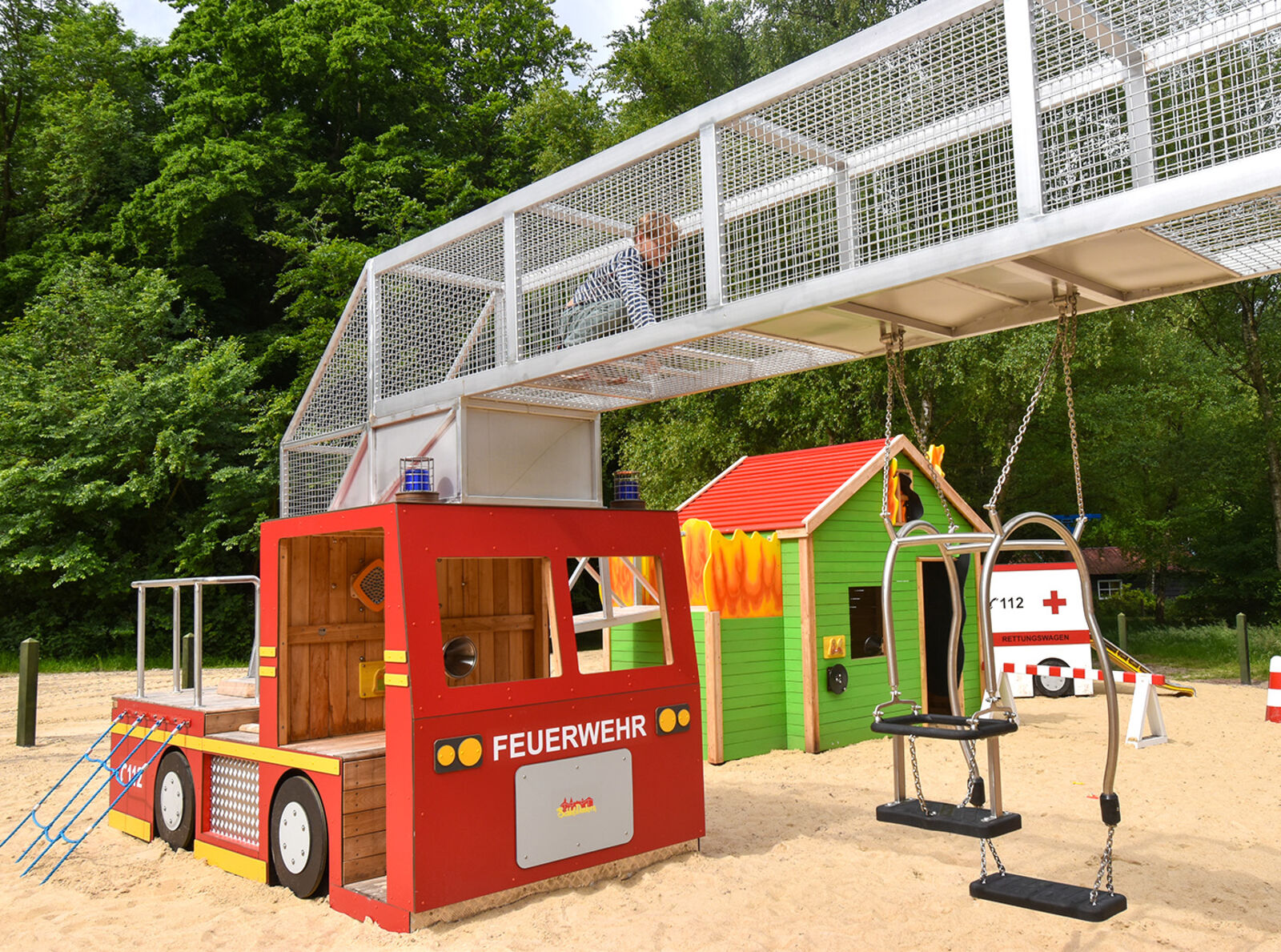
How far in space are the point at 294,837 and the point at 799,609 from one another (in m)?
5.78

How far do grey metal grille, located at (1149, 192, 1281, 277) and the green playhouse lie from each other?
543cm

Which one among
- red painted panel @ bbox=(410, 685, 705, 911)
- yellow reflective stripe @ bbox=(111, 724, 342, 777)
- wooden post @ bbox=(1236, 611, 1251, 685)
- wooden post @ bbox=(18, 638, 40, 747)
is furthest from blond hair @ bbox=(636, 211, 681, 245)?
wooden post @ bbox=(1236, 611, 1251, 685)

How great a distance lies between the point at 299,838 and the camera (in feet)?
19.1

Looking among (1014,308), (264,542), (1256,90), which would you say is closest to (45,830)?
(264,542)

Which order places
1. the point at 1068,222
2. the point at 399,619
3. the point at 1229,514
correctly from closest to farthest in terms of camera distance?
the point at 1068,222, the point at 399,619, the point at 1229,514

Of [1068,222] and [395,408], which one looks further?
[395,408]

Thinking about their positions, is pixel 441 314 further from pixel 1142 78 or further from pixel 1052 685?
pixel 1052 685

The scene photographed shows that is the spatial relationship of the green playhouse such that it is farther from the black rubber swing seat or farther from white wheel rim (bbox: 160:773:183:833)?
the black rubber swing seat

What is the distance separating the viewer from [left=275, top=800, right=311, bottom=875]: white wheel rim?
5762 mm

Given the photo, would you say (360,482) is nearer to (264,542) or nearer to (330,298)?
(264,542)

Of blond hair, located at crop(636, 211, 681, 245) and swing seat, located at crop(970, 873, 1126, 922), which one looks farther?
blond hair, located at crop(636, 211, 681, 245)

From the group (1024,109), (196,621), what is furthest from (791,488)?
(1024,109)

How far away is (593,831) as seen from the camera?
5.78 meters

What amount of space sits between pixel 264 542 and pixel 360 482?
73 cm
